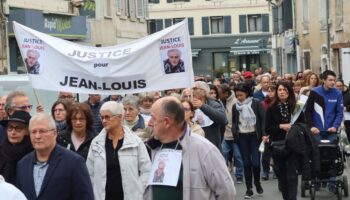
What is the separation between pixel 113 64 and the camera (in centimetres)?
1085

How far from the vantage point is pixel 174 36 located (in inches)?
429

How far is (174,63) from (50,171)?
4.39 m

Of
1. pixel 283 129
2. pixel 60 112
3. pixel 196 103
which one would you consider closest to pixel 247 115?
pixel 283 129

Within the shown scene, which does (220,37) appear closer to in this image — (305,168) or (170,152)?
(305,168)

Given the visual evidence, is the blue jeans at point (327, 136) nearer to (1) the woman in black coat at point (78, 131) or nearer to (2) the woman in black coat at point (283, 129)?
(2) the woman in black coat at point (283, 129)

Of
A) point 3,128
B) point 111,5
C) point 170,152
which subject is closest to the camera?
point 170,152

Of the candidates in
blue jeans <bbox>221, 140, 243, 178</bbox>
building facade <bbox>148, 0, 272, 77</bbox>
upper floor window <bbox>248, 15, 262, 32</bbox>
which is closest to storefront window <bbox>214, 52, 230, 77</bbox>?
building facade <bbox>148, 0, 272, 77</bbox>

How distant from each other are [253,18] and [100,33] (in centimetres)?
3497

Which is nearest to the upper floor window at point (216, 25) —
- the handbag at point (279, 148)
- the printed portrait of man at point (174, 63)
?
the handbag at point (279, 148)

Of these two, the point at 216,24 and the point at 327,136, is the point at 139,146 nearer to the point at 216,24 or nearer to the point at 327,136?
the point at 327,136

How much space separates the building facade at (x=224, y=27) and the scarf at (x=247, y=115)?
176 ft

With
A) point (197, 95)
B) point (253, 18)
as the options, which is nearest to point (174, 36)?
point (197, 95)

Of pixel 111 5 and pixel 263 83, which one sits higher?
pixel 111 5

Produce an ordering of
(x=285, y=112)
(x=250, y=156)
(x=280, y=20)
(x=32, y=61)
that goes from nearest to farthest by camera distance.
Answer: (x=32, y=61), (x=285, y=112), (x=250, y=156), (x=280, y=20)
